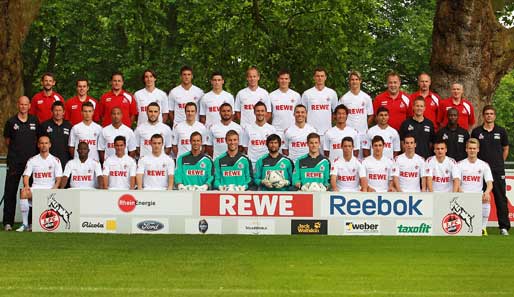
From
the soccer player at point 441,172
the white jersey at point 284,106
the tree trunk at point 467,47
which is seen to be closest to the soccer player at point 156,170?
the white jersey at point 284,106

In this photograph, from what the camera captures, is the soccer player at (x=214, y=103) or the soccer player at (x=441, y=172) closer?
the soccer player at (x=441, y=172)

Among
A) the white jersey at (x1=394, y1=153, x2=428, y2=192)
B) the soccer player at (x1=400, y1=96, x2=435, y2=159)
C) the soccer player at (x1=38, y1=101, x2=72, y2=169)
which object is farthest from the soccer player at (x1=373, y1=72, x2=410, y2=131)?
the soccer player at (x1=38, y1=101, x2=72, y2=169)

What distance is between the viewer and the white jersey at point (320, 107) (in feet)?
61.2

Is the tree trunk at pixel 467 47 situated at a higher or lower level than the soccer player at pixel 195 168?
higher

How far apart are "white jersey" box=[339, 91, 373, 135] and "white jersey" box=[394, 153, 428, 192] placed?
1.06m

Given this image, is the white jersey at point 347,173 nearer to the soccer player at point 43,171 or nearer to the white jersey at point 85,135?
the white jersey at point 85,135

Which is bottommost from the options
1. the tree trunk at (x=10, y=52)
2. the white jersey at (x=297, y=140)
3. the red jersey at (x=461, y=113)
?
the white jersey at (x=297, y=140)

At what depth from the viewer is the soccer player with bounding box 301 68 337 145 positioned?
61.2ft

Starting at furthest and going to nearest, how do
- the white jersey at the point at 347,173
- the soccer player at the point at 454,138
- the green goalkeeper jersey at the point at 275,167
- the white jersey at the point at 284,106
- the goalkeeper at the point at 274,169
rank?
the white jersey at the point at 284,106 → the soccer player at the point at 454,138 → the white jersey at the point at 347,173 → the green goalkeeper jersey at the point at 275,167 → the goalkeeper at the point at 274,169

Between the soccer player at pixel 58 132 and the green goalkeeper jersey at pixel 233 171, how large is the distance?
8.36 ft

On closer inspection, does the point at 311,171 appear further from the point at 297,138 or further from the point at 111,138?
the point at 111,138

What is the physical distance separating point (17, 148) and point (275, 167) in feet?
13.9

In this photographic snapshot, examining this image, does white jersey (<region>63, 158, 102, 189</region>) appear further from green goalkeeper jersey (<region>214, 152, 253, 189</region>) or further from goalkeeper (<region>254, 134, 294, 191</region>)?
goalkeeper (<region>254, 134, 294, 191</region>)

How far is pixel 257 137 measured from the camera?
18.3 meters
